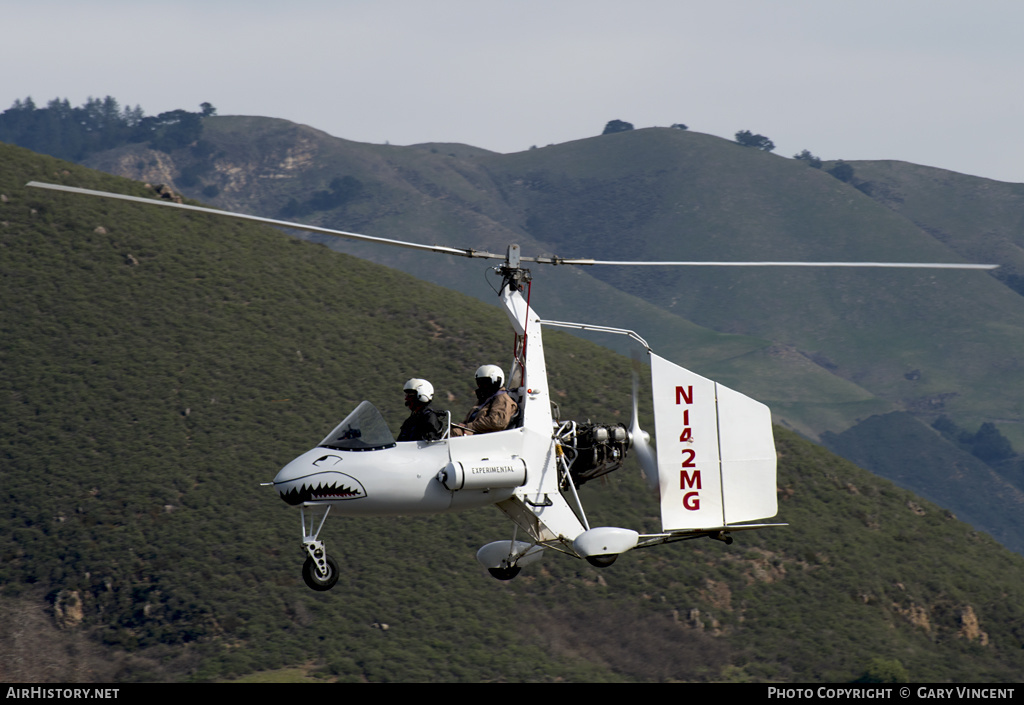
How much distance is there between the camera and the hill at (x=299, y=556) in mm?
48969

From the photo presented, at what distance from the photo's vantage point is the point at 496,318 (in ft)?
240

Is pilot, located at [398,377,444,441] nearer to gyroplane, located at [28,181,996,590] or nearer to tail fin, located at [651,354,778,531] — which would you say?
gyroplane, located at [28,181,996,590]

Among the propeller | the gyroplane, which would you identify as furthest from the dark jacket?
the propeller

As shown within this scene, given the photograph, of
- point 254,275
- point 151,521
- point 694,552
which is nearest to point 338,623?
point 151,521

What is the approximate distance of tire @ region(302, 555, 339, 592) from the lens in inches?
658

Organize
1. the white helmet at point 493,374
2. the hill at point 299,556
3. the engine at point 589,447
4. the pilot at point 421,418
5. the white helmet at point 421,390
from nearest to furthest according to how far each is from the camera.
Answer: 1. the pilot at point 421,418
2. the white helmet at point 421,390
3. the white helmet at point 493,374
4. the engine at point 589,447
5. the hill at point 299,556

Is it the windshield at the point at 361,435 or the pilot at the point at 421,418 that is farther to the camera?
the pilot at the point at 421,418

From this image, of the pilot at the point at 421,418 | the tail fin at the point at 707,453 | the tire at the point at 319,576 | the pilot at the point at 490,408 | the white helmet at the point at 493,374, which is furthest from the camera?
the white helmet at the point at 493,374

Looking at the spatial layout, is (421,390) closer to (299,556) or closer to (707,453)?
(707,453)

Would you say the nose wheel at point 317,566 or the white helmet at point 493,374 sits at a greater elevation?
the white helmet at point 493,374

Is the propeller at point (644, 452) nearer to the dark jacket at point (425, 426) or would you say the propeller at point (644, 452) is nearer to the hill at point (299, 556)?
the dark jacket at point (425, 426)

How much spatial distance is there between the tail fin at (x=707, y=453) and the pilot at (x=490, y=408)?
2428 millimetres

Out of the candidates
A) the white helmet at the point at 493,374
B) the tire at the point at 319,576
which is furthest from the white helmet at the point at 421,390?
the tire at the point at 319,576

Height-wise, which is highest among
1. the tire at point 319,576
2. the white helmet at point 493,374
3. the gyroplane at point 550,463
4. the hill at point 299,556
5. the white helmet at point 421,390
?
the white helmet at point 493,374
